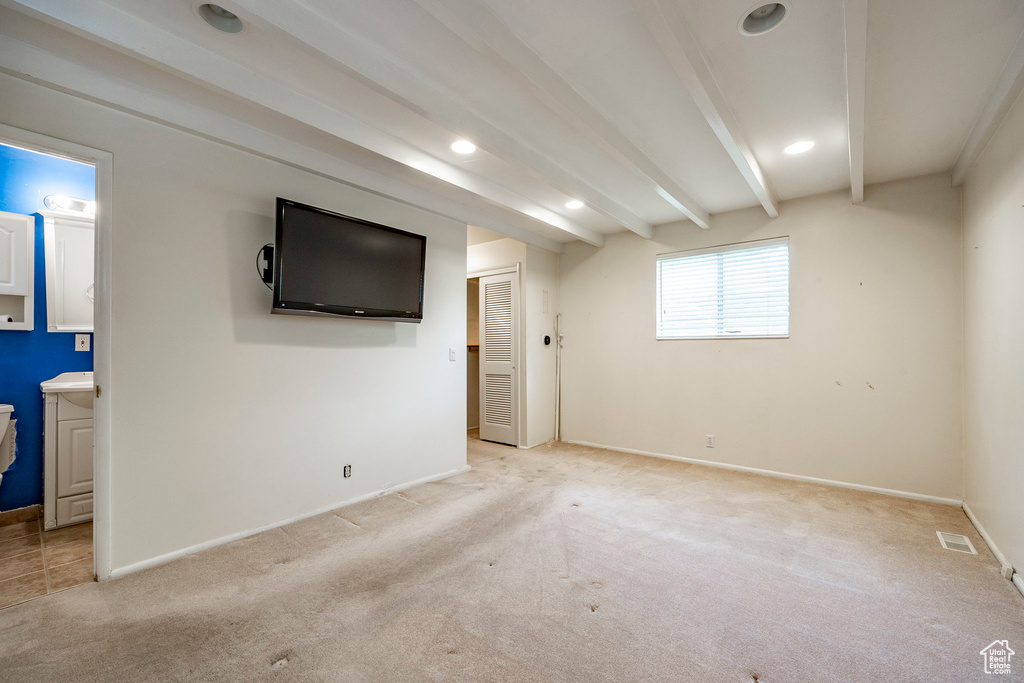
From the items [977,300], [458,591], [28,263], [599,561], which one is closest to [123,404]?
[28,263]

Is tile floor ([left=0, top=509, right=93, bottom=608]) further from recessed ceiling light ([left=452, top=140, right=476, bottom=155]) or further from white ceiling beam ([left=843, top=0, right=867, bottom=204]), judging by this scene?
white ceiling beam ([left=843, top=0, right=867, bottom=204])

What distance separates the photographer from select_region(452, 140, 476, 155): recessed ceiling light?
9.25ft

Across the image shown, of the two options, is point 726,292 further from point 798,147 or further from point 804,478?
point 804,478

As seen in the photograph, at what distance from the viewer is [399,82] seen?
2100 millimetres

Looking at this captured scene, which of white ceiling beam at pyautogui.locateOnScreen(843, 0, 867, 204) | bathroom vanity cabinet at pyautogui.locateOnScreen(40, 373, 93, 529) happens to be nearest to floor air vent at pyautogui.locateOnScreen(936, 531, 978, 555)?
white ceiling beam at pyautogui.locateOnScreen(843, 0, 867, 204)

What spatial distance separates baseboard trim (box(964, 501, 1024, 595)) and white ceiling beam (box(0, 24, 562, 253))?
4152mm

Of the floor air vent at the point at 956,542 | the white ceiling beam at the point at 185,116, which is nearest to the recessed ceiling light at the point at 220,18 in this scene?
the white ceiling beam at the point at 185,116

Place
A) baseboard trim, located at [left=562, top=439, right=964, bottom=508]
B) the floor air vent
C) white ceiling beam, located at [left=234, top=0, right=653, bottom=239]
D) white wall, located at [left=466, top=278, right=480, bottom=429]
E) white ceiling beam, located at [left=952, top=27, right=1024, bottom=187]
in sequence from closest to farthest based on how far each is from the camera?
white ceiling beam, located at [left=234, top=0, right=653, bottom=239]
white ceiling beam, located at [left=952, top=27, right=1024, bottom=187]
the floor air vent
baseboard trim, located at [left=562, top=439, right=964, bottom=508]
white wall, located at [left=466, top=278, right=480, bottom=429]

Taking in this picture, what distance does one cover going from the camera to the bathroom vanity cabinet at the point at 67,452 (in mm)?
2805

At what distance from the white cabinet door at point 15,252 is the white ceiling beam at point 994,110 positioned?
5567mm

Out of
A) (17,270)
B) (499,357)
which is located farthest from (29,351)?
(499,357)

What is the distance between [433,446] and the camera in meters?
3.89

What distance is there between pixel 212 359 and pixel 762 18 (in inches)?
126

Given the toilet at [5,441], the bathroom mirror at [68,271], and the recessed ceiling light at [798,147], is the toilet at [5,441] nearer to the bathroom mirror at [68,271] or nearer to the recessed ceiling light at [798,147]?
the bathroom mirror at [68,271]
